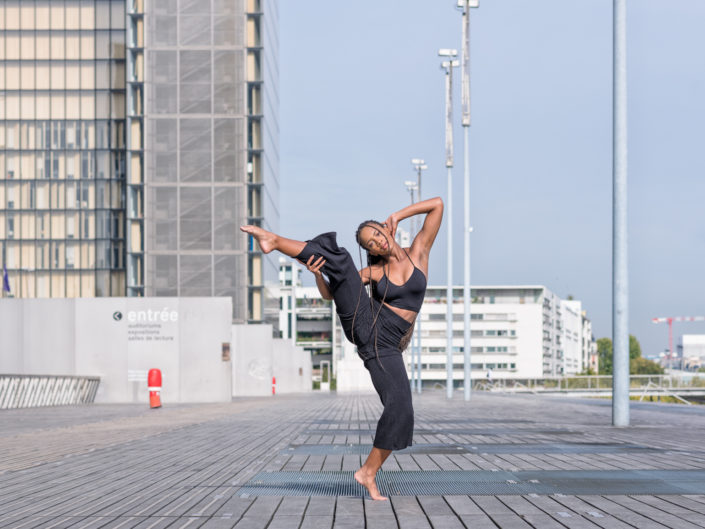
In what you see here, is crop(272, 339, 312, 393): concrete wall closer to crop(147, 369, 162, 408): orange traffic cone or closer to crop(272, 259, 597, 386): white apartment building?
crop(147, 369, 162, 408): orange traffic cone

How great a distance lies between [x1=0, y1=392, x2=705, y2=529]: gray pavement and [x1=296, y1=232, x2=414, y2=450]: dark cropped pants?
524 mm

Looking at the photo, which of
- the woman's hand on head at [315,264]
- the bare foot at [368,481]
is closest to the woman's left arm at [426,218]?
the woman's hand on head at [315,264]

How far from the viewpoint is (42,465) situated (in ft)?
31.1

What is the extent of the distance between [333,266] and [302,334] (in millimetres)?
135124

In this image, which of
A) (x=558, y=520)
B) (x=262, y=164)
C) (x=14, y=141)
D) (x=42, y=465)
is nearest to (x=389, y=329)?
(x=558, y=520)

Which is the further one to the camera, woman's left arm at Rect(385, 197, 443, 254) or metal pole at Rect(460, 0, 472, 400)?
metal pole at Rect(460, 0, 472, 400)

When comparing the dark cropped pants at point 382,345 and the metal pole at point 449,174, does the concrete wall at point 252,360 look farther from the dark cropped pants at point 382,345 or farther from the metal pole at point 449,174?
the dark cropped pants at point 382,345

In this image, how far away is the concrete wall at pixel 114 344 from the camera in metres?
34.1

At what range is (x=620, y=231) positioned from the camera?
15852 mm

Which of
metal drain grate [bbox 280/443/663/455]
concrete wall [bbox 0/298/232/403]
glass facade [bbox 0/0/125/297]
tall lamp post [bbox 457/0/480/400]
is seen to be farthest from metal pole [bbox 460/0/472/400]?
glass facade [bbox 0/0/125/297]

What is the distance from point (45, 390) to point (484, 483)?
80.1 feet

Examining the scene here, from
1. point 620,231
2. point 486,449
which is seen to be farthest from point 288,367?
point 486,449

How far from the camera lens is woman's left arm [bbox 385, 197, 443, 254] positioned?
21.1 feet

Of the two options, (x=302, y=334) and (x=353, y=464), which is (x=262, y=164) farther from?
(x=302, y=334)
